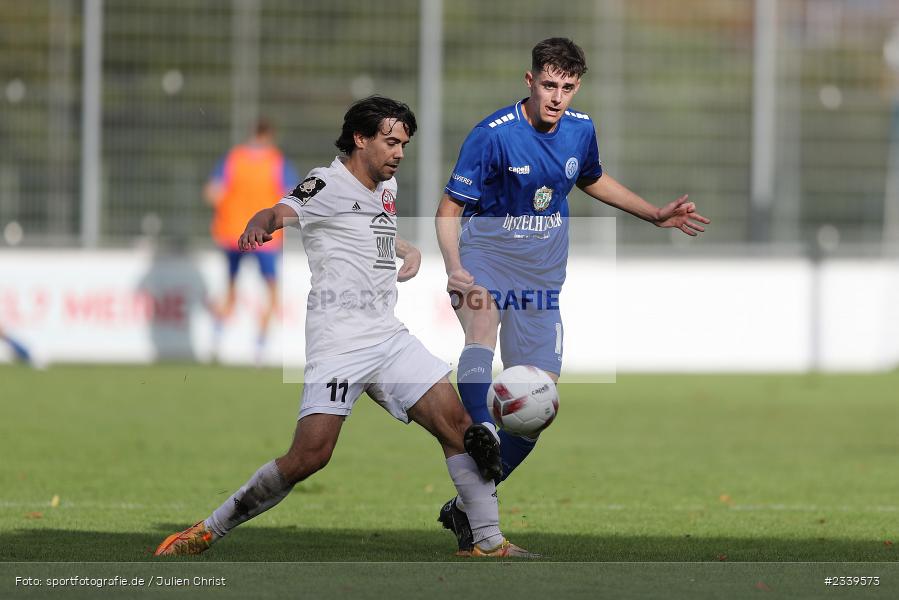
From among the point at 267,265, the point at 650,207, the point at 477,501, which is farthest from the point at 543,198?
the point at 267,265

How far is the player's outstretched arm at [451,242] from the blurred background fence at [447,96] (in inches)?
467

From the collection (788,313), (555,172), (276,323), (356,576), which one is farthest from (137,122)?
(356,576)

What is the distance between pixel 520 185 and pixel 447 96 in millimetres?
12580

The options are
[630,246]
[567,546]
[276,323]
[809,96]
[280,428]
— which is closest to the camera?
[567,546]

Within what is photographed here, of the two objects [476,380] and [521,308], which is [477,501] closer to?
[476,380]

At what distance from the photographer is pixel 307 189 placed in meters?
6.16

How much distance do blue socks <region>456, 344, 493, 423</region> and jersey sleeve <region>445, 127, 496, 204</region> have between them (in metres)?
0.67

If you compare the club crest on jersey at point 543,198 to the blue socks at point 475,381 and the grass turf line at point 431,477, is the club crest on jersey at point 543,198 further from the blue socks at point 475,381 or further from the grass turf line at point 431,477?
the grass turf line at point 431,477

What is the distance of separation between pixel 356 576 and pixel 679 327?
12.5m

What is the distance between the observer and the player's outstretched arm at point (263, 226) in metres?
5.81

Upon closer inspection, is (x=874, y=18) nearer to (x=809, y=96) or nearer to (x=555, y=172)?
(x=809, y=96)

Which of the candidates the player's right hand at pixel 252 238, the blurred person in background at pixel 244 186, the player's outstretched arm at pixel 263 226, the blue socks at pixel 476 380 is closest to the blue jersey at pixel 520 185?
the blue socks at pixel 476 380

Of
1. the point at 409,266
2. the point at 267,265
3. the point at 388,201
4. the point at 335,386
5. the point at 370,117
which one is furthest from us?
the point at 267,265

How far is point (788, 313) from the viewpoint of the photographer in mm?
17953
